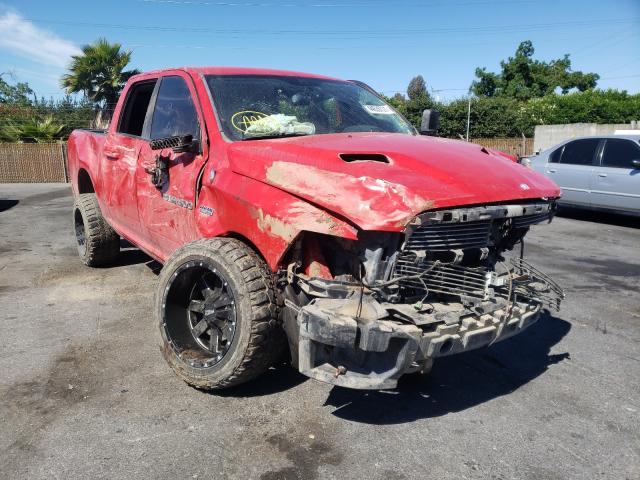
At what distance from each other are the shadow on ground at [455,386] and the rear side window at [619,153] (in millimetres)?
6778

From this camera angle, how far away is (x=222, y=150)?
3408 millimetres

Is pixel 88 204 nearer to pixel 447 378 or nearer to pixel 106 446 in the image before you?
pixel 106 446

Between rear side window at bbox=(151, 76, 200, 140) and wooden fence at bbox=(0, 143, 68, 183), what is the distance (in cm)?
1584

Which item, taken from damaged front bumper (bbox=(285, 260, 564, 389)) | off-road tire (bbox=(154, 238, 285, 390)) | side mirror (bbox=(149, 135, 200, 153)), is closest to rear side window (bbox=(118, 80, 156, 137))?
side mirror (bbox=(149, 135, 200, 153))

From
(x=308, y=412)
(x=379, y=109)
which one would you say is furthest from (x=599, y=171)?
(x=308, y=412)

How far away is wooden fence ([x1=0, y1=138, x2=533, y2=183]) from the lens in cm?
1816

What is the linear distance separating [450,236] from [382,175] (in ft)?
1.62

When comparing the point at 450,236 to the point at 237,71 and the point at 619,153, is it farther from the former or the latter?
the point at 619,153

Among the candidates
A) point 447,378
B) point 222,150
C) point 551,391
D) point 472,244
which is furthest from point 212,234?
point 551,391

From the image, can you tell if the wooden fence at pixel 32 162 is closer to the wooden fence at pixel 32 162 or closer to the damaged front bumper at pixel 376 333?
the wooden fence at pixel 32 162

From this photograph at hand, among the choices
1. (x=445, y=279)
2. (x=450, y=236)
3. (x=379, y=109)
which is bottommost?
(x=445, y=279)

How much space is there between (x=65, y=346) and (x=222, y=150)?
1950 millimetres

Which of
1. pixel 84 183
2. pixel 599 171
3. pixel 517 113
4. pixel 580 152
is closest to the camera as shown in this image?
pixel 84 183

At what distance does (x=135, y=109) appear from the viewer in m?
5.07
